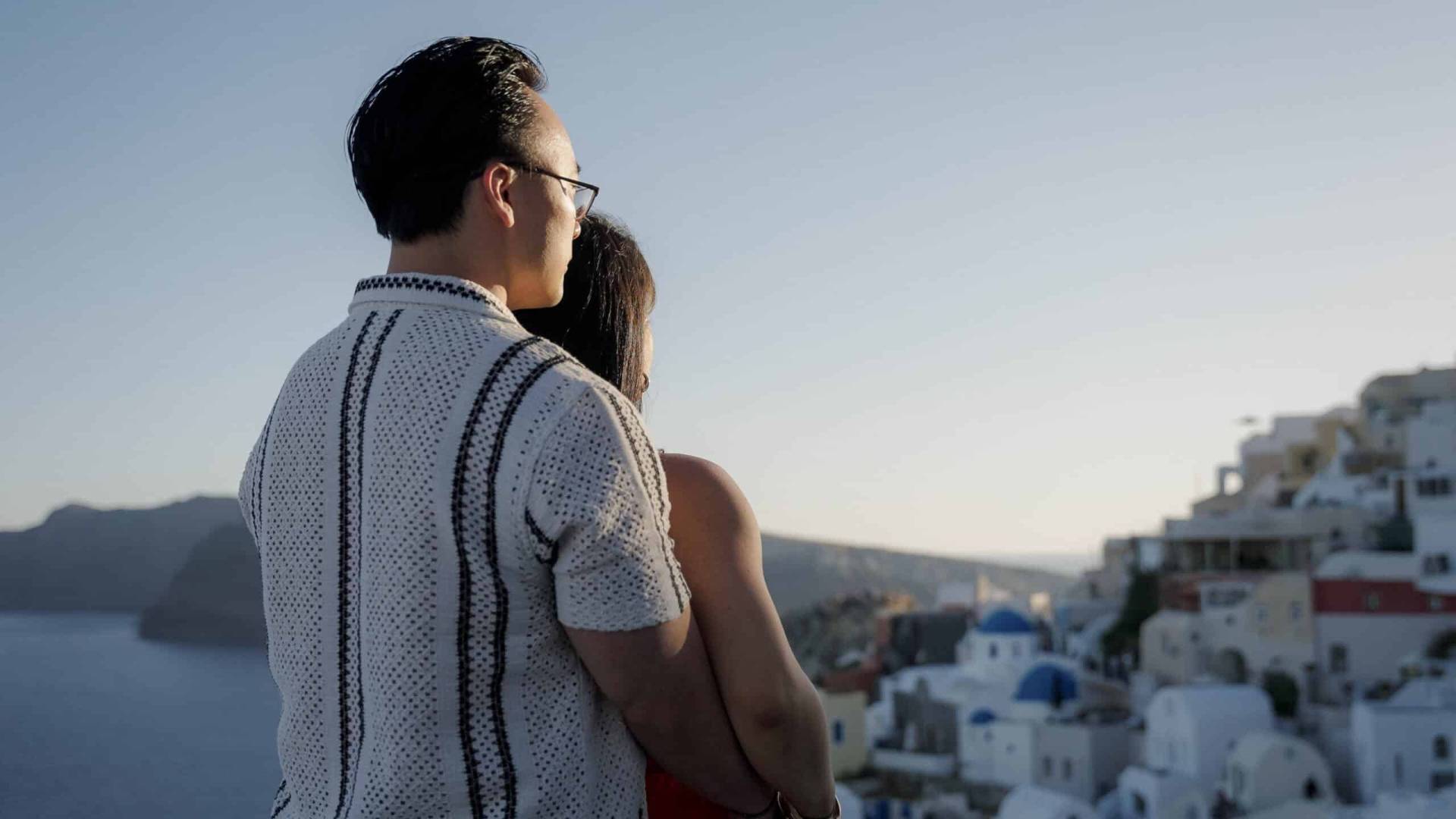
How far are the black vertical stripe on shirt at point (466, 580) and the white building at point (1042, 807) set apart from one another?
1412cm

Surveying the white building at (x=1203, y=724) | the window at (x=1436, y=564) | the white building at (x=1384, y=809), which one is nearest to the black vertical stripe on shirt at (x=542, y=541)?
the white building at (x=1384, y=809)

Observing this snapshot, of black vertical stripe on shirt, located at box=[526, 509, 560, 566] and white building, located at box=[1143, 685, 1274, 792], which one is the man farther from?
white building, located at box=[1143, 685, 1274, 792]

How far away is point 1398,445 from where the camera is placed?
885 inches

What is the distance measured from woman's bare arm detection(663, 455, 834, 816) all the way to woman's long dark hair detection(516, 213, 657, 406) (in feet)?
0.80

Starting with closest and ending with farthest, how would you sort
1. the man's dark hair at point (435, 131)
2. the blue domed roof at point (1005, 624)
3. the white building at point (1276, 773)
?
the man's dark hair at point (435, 131), the white building at point (1276, 773), the blue domed roof at point (1005, 624)

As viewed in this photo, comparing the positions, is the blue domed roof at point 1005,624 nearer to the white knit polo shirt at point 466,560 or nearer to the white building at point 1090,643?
the white building at point 1090,643

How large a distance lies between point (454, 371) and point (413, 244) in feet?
0.52

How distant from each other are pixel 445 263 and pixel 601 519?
265 millimetres

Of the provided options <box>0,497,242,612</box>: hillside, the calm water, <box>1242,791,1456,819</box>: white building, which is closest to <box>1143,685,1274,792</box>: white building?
<box>1242,791,1456,819</box>: white building

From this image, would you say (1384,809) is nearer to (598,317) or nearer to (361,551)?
(598,317)

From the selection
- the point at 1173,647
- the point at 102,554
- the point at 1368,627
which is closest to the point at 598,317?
the point at 102,554

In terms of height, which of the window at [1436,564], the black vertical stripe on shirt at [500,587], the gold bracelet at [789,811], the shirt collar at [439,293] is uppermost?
the window at [1436,564]

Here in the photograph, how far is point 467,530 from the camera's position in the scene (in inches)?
35.2

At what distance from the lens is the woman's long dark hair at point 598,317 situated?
4.14 feet
